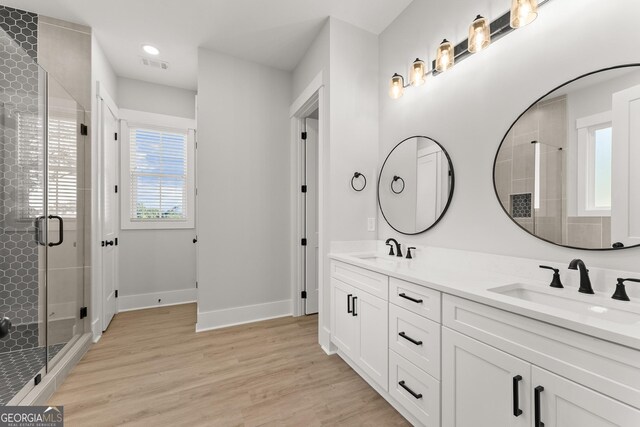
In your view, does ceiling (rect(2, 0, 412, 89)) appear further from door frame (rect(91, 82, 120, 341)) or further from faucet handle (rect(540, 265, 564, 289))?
faucet handle (rect(540, 265, 564, 289))

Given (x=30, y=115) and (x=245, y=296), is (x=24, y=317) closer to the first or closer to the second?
(x=30, y=115)

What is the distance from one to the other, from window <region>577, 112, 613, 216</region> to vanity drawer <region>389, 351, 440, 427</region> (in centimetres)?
111

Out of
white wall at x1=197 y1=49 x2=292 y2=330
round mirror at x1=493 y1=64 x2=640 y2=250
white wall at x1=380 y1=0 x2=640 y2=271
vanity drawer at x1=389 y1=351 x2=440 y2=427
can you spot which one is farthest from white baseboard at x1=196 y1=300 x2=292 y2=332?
round mirror at x1=493 y1=64 x2=640 y2=250

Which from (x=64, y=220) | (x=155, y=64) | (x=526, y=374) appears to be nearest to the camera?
(x=526, y=374)

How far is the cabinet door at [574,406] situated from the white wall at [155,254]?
3.84m

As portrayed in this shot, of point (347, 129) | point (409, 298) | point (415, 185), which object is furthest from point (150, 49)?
point (409, 298)

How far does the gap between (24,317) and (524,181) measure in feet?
11.5

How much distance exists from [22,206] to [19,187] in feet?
0.47

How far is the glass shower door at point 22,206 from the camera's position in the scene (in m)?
1.96

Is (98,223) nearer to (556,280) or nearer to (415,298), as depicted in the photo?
(415,298)

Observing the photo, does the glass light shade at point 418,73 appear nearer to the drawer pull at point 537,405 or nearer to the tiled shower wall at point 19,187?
the drawer pull at point 537,405

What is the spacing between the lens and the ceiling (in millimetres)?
2293

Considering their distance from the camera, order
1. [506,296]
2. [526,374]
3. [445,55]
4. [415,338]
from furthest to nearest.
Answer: [445,55] < [415,338] < [506,296] < [526,374]

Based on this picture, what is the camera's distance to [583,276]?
46.9 inches
